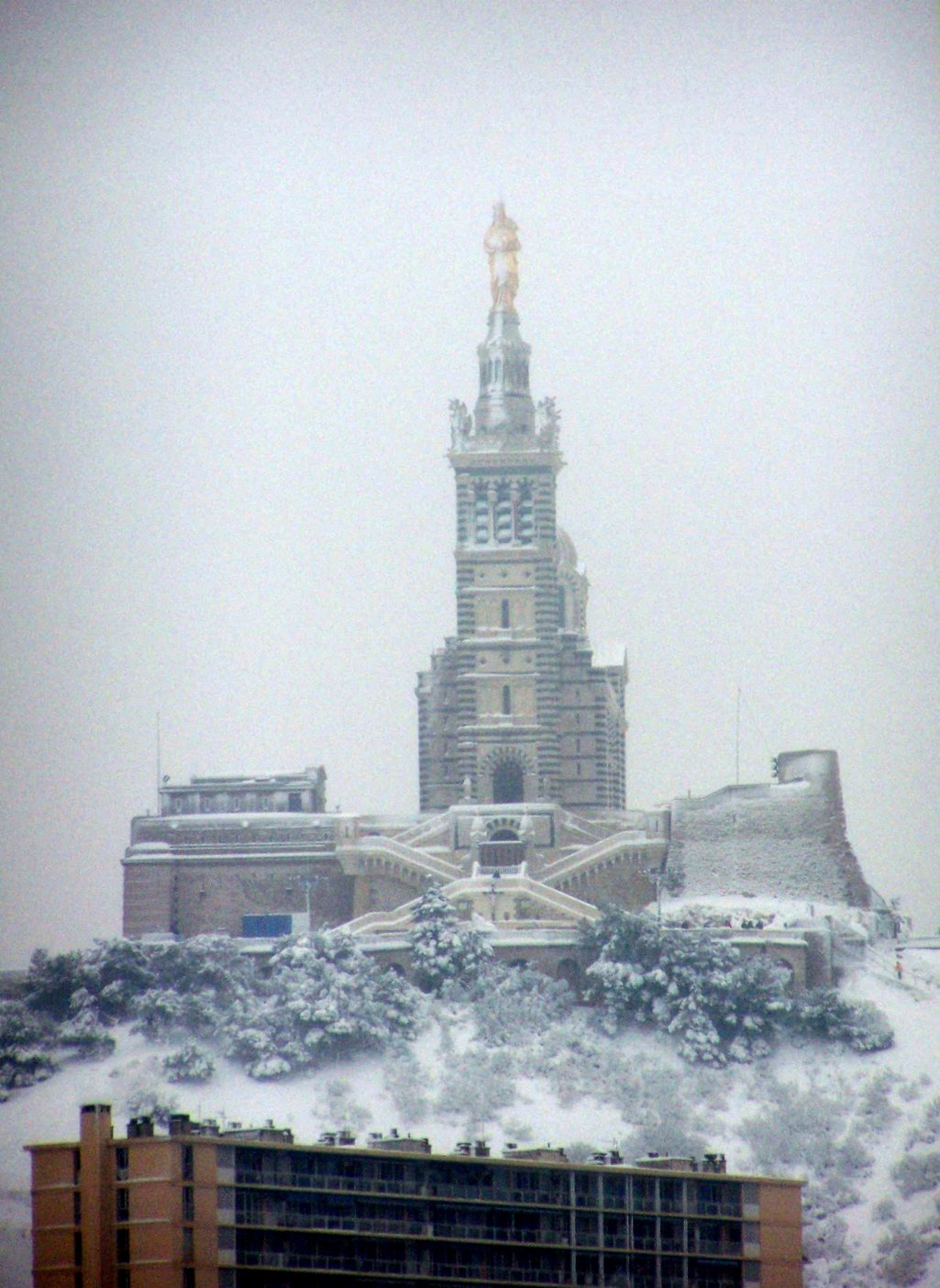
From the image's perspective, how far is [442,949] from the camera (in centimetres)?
10294

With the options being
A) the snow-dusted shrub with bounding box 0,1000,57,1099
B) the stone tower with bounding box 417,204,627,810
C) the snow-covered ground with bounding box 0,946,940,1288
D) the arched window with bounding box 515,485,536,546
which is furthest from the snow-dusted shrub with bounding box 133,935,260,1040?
the arched window with bounding box 515,485,536,546

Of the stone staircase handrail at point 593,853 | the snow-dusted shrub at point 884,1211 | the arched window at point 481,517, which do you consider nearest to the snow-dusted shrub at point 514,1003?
the stone staircase handrail at point 593,853

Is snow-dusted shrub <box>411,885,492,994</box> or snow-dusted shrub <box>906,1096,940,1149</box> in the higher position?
snow-dusted shrub <box>411,885,492,994</box>

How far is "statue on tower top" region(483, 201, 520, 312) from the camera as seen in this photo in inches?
4060

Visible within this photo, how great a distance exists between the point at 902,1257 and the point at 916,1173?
3410 millimetres

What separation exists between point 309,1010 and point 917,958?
1684cm

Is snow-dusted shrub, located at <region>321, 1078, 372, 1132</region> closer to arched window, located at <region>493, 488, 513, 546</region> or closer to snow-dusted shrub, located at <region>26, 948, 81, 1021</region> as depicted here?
snow-dusted shrub, located at <region>26, 948, 81, 1021</region>

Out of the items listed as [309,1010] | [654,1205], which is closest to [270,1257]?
[654,1205]

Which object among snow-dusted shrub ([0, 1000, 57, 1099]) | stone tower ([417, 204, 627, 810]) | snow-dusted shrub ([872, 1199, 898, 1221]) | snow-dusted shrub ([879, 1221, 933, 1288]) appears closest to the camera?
snow-dusted shrub ([879, 1221, 933, 1288])

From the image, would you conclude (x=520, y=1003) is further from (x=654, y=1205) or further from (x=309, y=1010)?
(x=654, y=1205)

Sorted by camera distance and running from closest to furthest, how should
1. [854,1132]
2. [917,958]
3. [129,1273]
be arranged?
1. [129,1273]
2. [854,1132]
3. [917,958]

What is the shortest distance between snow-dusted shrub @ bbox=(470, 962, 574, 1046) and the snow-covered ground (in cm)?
34

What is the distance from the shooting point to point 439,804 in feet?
355

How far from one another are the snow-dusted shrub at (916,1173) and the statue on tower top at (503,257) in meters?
26.7
